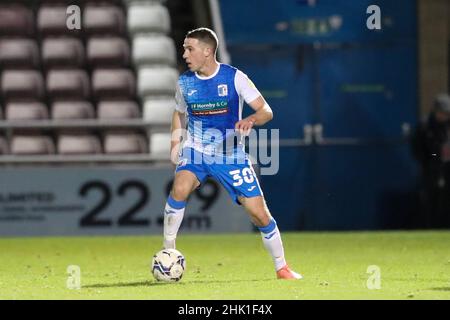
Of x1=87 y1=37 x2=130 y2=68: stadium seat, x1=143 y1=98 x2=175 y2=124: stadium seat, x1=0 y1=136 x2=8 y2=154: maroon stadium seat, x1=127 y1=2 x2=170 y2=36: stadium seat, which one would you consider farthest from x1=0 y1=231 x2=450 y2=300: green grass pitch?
x1=127 y1=2 x2=170 y2=36: stadium seat

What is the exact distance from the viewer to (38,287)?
9180 millimetres

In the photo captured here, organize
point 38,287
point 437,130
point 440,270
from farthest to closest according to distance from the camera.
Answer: point 437,130 < point 440,270 < point 38,287

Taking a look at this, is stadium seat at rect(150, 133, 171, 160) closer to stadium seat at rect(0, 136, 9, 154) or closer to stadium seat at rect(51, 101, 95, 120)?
stadium seat at rect(51, 101, 95, 120)

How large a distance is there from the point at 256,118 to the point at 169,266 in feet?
4.08

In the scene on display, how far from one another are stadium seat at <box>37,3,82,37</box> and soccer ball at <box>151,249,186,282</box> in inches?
355

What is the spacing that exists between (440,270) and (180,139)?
2553 millimetres

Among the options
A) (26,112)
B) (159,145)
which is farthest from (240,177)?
(26,112)

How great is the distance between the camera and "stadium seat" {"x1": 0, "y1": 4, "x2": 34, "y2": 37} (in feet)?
58.7

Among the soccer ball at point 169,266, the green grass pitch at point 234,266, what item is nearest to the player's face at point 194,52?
the soccer ball at point 169,266

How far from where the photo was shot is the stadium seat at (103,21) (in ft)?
59.0

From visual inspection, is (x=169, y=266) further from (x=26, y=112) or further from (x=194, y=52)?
(x=26, y=112)
